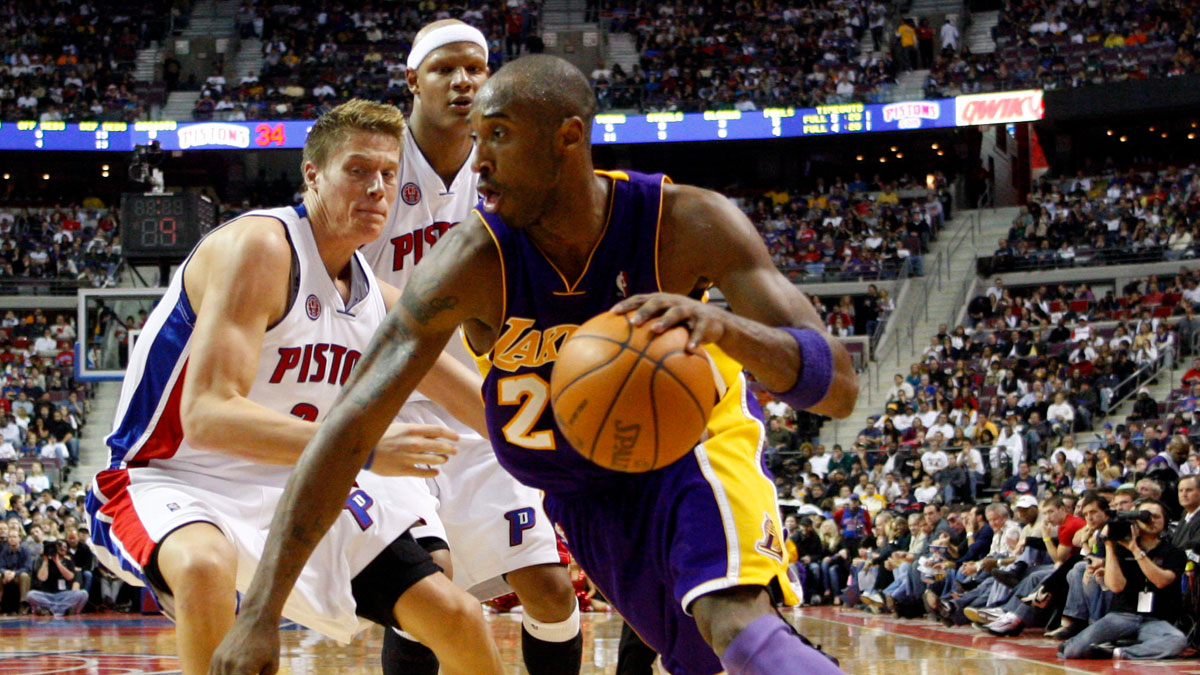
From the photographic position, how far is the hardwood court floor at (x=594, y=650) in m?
7.66

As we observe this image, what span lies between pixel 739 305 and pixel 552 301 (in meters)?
0.43

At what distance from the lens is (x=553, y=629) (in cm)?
424

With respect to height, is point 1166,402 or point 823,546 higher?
point 1166,402

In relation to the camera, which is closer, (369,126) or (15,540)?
(369,126)

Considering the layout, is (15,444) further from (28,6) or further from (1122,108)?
(1122,108)

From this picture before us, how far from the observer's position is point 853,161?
98.6 ft

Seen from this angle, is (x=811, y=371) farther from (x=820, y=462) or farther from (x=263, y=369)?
(x=820, y=462)

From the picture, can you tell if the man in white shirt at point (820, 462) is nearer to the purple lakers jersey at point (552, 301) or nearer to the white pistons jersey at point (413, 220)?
the white pistons jersey at point (413, 220)

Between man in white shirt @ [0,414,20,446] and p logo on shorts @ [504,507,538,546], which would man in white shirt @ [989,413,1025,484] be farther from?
man in white shirt @ [0,414,20,446]

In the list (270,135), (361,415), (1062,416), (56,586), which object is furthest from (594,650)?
(270,135)

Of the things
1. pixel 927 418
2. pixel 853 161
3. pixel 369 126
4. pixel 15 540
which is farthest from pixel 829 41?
pixel 369 126

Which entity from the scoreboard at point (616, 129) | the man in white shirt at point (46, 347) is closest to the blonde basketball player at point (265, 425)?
the man in white shirt at point (46, 347)

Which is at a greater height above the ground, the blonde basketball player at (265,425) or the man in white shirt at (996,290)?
the blonde basketball player at (265,425)

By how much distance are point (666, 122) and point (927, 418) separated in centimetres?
1192
